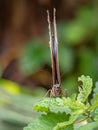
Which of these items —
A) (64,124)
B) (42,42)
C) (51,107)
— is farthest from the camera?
(42,42)

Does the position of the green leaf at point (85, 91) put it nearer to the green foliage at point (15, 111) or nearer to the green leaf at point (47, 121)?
the green leaf at point (47, 121)

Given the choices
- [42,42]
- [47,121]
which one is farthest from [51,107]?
[42,42]

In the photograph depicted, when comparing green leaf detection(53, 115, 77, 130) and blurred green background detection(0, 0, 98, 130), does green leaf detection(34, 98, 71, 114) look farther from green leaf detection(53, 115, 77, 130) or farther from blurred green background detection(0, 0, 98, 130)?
blurred green background detection(0, 0, 98, 130)

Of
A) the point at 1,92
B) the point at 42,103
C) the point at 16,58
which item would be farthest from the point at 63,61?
the point at 42,103

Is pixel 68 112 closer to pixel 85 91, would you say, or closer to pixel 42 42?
pixel 85 91

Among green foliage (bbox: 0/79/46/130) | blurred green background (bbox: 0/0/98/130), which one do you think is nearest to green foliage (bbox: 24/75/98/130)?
green foliage (bbox: 0/79/46/130)
